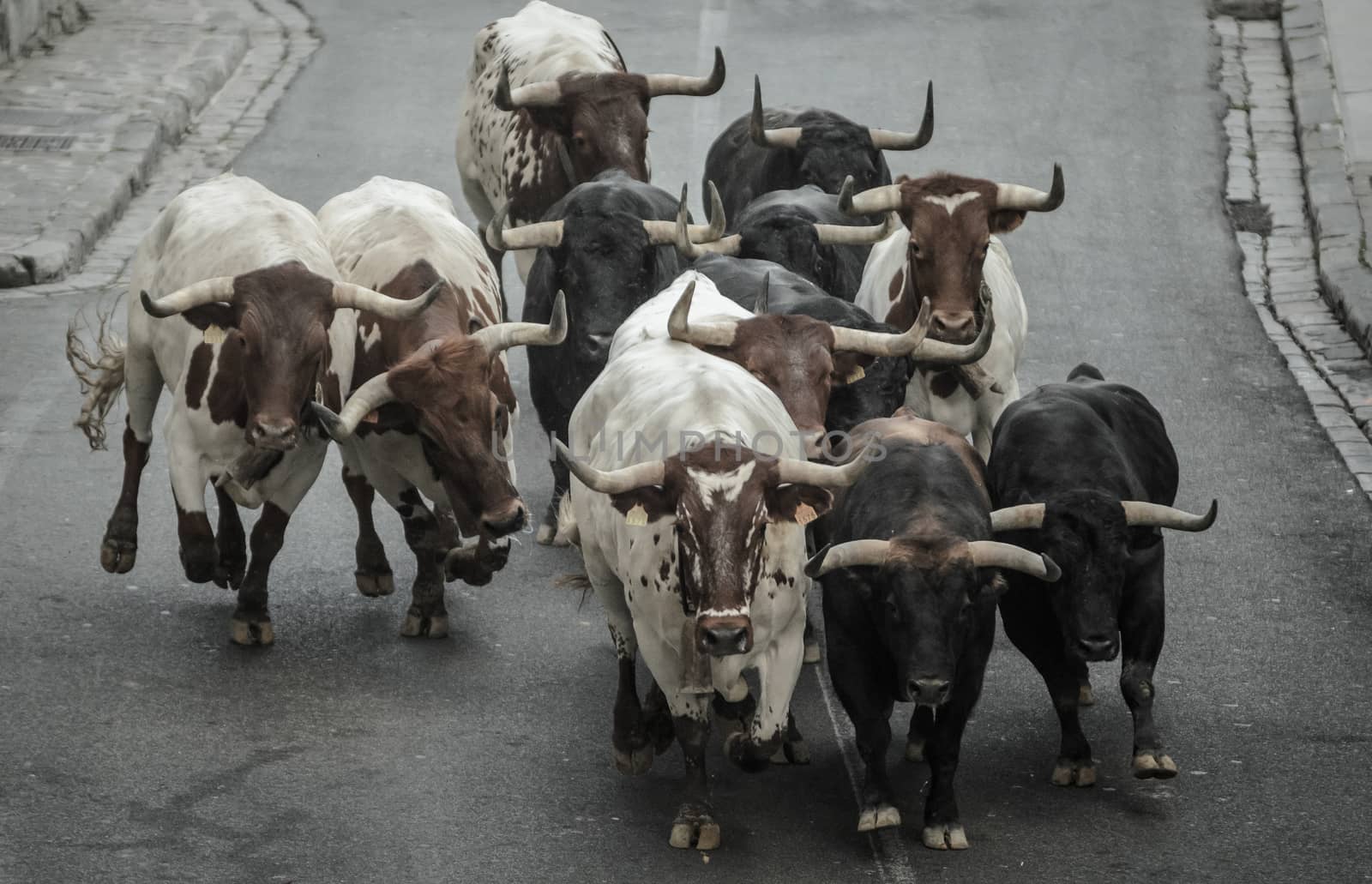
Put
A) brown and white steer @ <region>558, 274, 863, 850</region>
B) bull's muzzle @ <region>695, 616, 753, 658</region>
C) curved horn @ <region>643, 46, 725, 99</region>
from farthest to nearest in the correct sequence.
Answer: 1. curved horn @ <region>643, 46, 725, 99</region>
2. brown and white steer @ <region>558, 274, 863, 850</region>
3. bull's muzzle @ <region>695, 616, 753, 658</region>

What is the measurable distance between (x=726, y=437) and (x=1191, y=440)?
5.79m

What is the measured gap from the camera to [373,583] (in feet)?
33.3

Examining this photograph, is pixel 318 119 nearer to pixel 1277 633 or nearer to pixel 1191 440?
pixel 1191 440

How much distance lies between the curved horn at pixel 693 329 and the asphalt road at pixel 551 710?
1720 millimetres

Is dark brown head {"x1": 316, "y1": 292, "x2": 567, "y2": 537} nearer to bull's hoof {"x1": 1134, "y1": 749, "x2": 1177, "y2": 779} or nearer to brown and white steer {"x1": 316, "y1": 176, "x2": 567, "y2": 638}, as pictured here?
brown and white steer {"x1": 316, "y1": 176, "x2": 567, "y2": 638}

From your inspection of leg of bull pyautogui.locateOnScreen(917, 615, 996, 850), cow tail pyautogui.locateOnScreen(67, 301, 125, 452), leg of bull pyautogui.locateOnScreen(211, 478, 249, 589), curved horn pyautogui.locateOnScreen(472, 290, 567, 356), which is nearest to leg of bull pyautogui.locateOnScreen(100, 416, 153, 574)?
leg of bull pyautogui.locateOnScreen(211, 478, 249, 589)

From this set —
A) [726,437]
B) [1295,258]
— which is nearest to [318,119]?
[1295,258]

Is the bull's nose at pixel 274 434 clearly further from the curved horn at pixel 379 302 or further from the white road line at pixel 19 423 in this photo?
the white road line at pixel 19 423

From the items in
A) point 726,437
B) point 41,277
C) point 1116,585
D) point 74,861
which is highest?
point 726,437

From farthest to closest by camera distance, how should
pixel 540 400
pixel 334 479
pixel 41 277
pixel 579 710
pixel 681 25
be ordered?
1. pixel 681 25
2. pixel 41 277
3. pixel 334 479
4. pixel 540 400
5. pixel 579 710

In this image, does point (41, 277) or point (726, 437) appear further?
point (41, 277)

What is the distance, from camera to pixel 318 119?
1848cm

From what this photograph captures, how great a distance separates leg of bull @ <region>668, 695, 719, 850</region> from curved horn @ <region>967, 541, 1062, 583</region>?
1.15 meters

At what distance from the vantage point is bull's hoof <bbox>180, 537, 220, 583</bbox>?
30.1 feet
